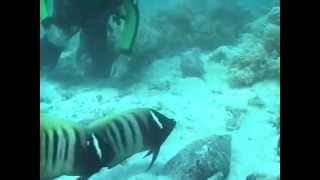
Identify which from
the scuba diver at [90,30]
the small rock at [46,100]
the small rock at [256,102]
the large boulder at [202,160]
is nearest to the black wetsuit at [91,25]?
the scuba diver at [90,30]

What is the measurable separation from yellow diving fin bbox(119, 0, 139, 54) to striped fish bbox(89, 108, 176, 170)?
0.22 meters

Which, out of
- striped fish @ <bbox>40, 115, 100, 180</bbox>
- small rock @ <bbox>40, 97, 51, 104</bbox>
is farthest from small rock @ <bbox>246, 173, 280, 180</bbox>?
small rock @ <bbox>40, 97, 51, 104</bbox>

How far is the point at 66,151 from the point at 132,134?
0.23 m

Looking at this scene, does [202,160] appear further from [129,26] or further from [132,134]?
[129,26]

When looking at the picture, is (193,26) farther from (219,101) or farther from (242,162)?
(242,162)

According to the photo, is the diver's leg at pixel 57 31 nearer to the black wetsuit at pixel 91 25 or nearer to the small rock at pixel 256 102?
the black wetsuit at pixel 91 25

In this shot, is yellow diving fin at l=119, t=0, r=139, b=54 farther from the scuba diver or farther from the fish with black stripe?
the fish with black stripe

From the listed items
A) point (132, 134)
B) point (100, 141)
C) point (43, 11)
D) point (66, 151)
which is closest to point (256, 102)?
point (132, 134)

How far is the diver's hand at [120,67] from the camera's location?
1820 millimetres

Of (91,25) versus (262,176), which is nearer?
(262,176)

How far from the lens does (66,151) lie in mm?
1777
